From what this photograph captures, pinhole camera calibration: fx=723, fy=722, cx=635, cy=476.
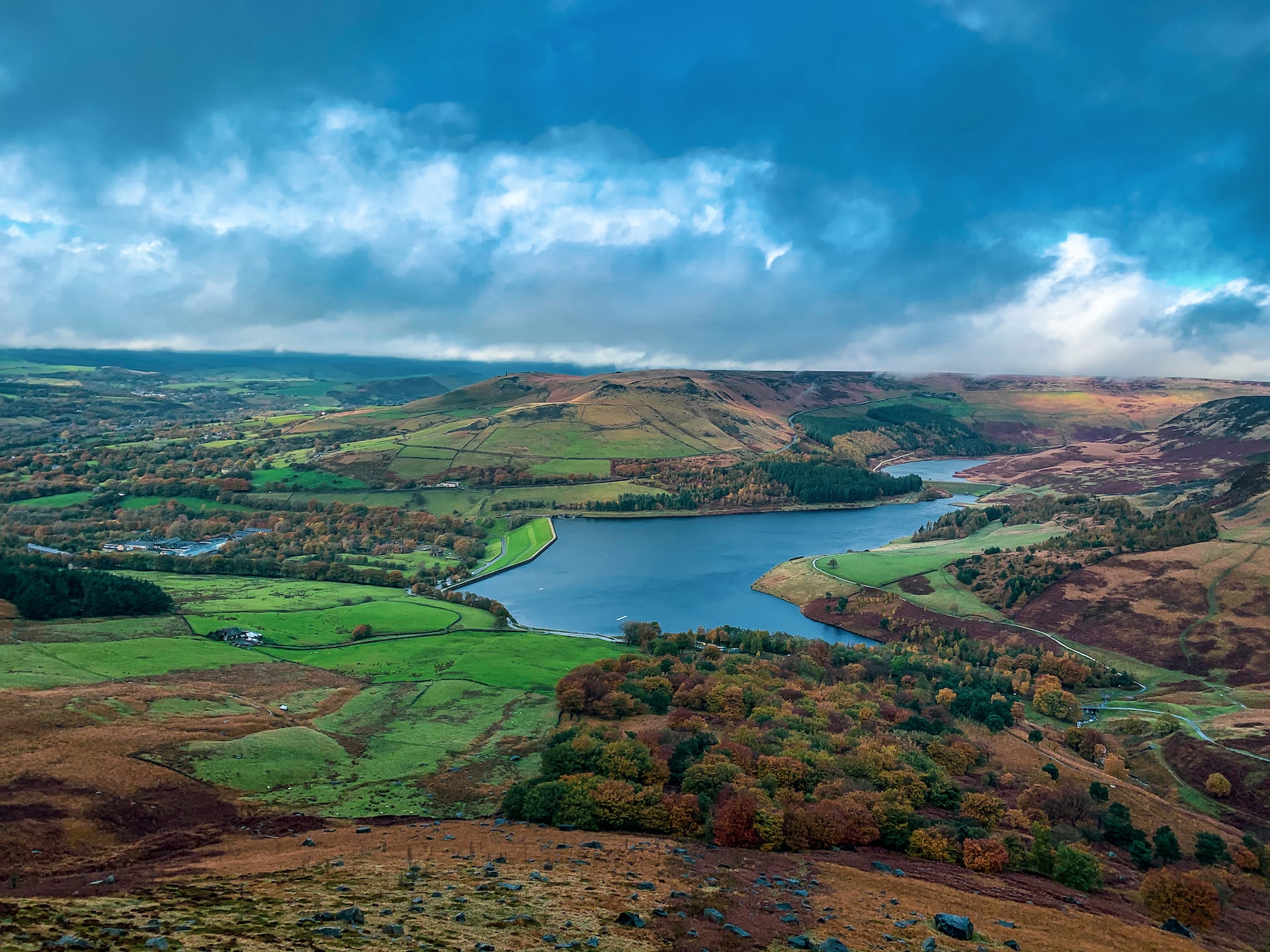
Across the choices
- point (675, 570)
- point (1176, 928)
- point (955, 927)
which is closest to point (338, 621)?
point (675, 570)

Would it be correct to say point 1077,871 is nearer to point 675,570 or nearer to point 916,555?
point 916,555

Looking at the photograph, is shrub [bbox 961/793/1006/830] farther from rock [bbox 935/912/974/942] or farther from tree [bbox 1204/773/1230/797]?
tree [bbox 1204/773/1230/797]

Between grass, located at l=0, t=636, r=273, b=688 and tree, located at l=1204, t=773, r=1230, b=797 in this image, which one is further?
grass, located at l=0, t=636, r=273, b=688

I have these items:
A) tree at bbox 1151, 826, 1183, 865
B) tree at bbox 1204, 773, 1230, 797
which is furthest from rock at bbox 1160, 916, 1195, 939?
tree at bbox 1204, 773, 1230, 797

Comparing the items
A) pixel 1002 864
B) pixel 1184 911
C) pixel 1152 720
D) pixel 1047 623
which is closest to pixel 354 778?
pixel 1002 864

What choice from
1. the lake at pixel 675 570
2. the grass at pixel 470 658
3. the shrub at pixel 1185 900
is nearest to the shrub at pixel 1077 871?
the shrub at pixel 1185 900

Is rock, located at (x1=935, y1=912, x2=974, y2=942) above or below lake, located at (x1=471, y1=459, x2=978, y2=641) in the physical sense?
above

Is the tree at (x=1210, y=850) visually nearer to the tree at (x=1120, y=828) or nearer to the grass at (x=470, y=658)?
the tree at (x=1120, y=828)
